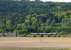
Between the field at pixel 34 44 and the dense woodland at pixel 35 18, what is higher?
the dense woodland at pixel 35 18

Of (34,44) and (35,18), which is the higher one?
(35,18)

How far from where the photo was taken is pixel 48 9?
18094 millimetres

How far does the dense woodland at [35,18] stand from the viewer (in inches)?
709

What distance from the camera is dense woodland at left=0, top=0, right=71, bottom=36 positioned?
59.1 feet

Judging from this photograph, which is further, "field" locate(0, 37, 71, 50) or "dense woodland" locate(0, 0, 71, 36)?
"dense woodland" locate(0, 0, 71, 36)

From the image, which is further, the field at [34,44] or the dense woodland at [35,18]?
the dense woodland at [35,18]

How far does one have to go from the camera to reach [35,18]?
59.1 feet

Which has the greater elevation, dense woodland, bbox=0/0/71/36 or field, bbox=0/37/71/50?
→ dense woodland, bbox=0/0/71/36

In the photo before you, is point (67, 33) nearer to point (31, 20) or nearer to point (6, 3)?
point (31, 20)

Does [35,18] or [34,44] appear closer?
[34,44]

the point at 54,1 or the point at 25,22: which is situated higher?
the point at 54,1

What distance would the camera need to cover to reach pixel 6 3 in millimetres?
18156

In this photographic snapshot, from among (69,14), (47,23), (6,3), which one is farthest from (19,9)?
(69,14)

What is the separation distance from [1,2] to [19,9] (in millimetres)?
1236
